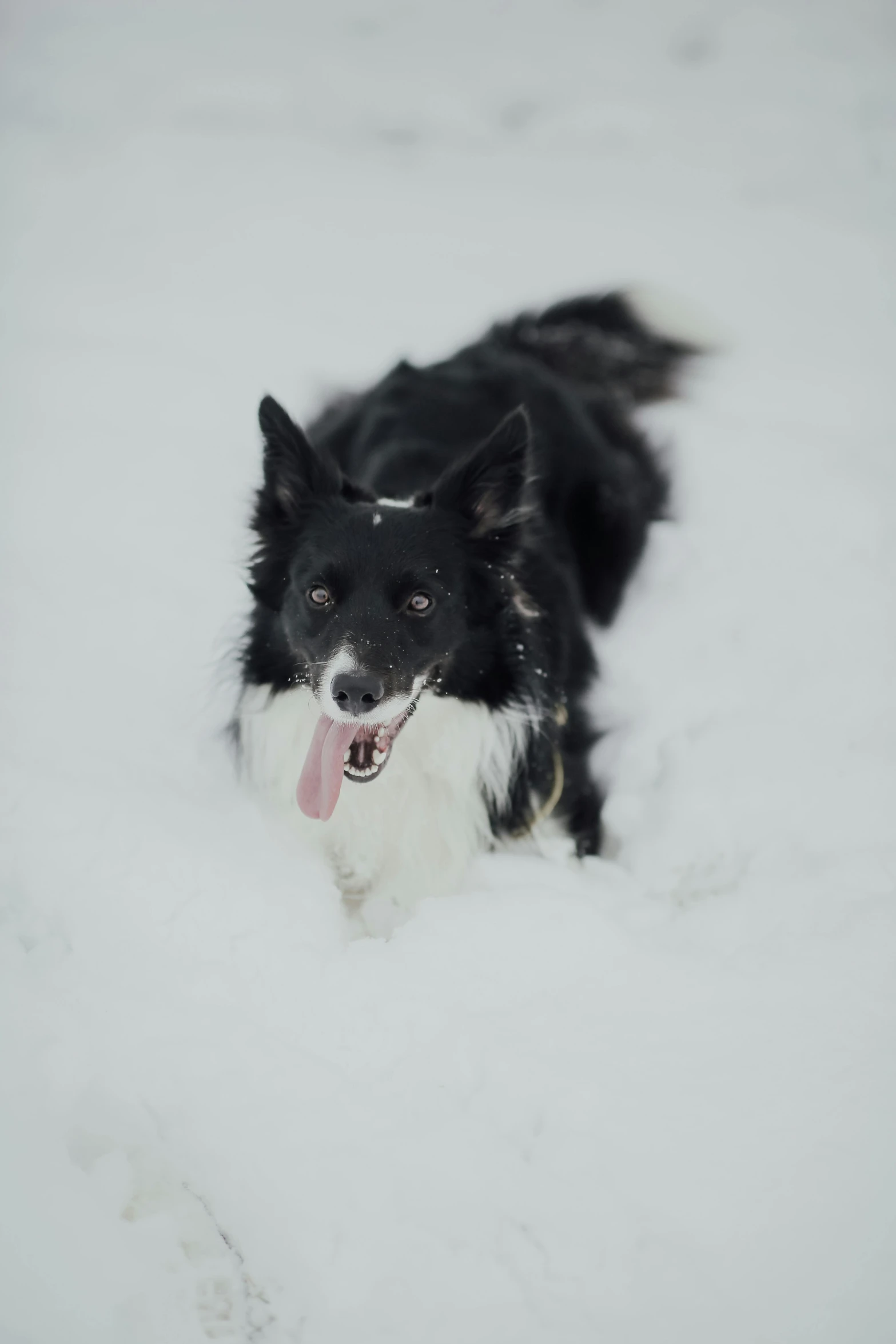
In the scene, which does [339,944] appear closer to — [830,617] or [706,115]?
[830,617]

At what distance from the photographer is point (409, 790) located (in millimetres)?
3141

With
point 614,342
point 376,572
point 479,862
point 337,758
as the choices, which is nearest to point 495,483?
point 376,572

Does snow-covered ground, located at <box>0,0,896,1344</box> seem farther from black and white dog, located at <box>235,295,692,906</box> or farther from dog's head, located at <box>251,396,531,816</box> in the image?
dog's head, located at <box>251,396,531,816</box>

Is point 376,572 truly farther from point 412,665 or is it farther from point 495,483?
point 495,483

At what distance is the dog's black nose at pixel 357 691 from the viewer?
258 centimetres

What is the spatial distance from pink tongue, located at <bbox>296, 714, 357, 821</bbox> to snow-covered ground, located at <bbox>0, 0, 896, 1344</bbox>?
10.7 inches

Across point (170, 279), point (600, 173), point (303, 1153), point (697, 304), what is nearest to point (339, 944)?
point (303, 1153)

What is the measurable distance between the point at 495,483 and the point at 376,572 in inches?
21.8

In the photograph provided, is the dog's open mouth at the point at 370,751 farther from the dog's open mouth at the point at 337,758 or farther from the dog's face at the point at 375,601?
the dog's face at the point at 375,601

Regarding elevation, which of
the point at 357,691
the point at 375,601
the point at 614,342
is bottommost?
the point at 357,691

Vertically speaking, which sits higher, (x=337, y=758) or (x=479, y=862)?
(x=337, y=758)

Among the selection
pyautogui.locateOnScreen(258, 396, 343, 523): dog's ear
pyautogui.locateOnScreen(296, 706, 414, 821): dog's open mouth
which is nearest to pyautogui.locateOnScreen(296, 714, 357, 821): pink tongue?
pyautogui.locateOnScreen(296, 706, 414, 821): dog's open mouth

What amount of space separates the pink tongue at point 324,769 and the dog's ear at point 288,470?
2.68 ft

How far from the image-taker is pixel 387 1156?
6.90ft
